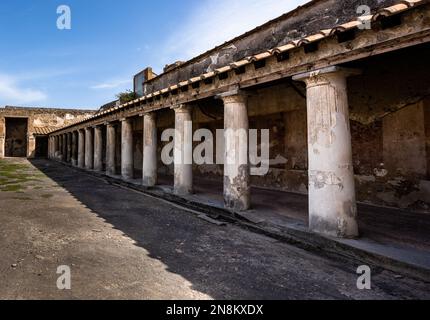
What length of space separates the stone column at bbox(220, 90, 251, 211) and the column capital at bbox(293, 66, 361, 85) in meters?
1.82

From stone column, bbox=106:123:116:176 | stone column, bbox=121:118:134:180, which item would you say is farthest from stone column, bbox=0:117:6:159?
stone column, bbox=121:118:134:180

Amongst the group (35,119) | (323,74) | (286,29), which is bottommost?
(323,74)

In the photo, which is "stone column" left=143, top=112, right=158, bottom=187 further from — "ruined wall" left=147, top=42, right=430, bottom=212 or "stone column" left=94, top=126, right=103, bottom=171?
"stone column" left=94, top=126, right=103, bottom=171

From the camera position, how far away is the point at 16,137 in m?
32.9

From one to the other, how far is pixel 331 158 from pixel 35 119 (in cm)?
3531

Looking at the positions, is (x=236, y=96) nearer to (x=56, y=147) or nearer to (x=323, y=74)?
(x=323, y=74)

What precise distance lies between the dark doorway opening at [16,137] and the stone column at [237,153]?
3383cm

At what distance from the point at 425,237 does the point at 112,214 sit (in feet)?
20.5

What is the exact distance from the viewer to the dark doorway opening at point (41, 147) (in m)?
32.8

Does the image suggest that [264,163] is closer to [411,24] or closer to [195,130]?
[195,130]

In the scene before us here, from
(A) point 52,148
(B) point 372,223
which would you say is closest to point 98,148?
(B) point 372,223

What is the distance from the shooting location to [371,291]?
327cm
